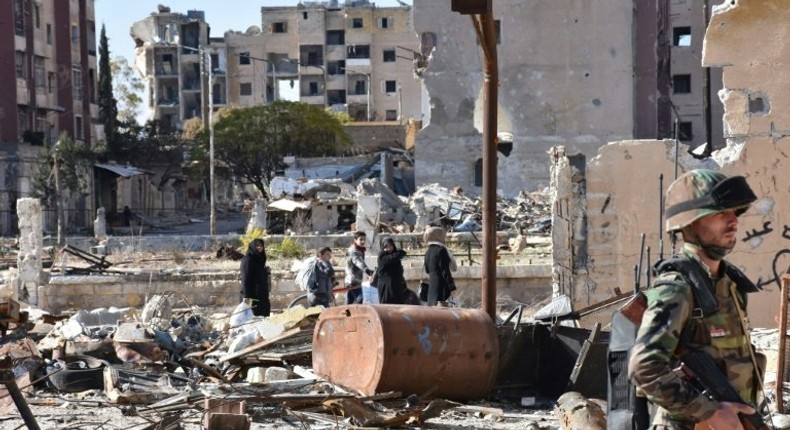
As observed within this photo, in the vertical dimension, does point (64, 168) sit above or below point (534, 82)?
below

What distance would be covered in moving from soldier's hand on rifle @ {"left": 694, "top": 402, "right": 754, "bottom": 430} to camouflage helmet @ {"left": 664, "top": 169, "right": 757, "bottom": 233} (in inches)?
24.5

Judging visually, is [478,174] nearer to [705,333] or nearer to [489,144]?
[489,144]

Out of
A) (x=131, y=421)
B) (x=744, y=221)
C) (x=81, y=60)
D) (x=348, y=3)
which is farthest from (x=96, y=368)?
A: (x=348, y=3)

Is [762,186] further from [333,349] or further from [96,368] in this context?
[96,368]

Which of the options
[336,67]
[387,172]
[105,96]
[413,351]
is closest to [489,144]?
[413,351]

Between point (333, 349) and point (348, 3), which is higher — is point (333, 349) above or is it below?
below

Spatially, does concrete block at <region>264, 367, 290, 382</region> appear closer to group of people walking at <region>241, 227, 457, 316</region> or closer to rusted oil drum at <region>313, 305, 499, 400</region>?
rusted oil drum at <region>313, 305, 499, 400</region>

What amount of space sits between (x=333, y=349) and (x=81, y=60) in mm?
53859

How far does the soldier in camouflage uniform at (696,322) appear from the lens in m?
4.20

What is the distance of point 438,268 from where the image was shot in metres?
14.0

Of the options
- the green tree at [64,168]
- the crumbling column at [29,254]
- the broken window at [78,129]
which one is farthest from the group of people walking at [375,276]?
the broken window at [78,129]

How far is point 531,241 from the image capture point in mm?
30250

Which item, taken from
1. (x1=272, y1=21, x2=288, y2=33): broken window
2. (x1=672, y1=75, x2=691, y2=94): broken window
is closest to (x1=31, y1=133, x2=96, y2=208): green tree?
(x1=672, y1=75, x2=691, y2=94): broken window

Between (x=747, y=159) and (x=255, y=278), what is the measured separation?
17.9 ft
